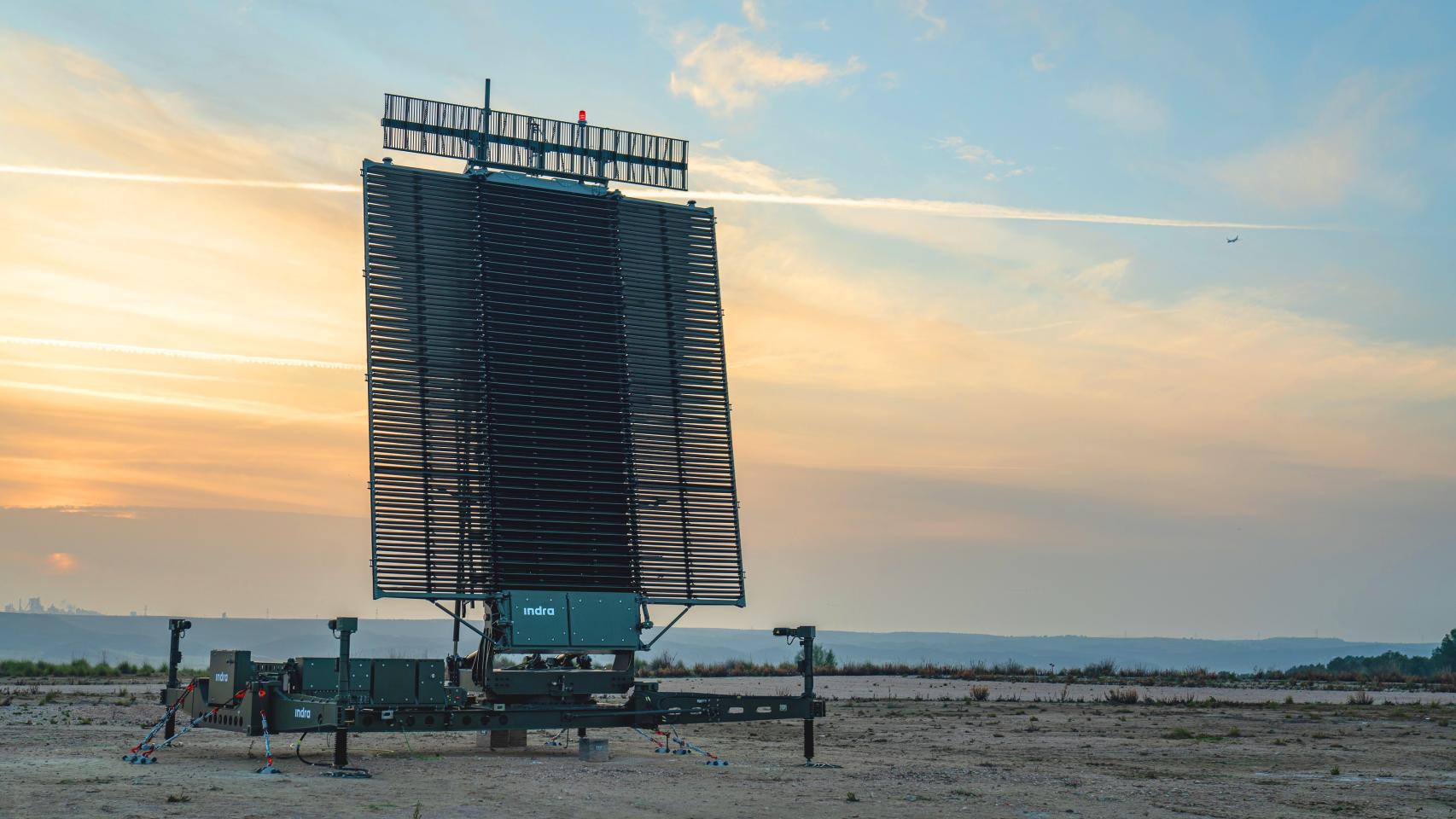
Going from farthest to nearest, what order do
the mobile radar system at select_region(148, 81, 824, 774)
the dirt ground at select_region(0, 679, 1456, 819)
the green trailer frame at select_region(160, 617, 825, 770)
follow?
the mobile radar system at select_region(148, 81, 824, 774) → the green trailer frame at select_region(160, 617, 825, 770) → the dirt ground at select_region(0, 679, 1456, 819)

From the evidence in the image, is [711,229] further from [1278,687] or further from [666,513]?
[1278,687]

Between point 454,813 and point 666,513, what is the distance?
8.63m

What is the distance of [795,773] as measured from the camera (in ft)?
60.0

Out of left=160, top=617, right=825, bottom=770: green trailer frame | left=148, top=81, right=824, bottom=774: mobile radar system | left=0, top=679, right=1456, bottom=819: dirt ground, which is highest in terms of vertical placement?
left=148, top=81, right=824, bottom=774: mobile radar system

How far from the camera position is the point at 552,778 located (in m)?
16.8

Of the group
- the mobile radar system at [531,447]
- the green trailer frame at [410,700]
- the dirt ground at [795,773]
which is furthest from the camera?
the mobile radar system at [531,447]

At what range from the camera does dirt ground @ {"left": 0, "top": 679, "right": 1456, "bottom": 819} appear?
556 inches

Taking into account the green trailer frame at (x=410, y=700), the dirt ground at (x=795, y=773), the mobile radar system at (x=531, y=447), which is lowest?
the dirt ground at (x=795, y=773)

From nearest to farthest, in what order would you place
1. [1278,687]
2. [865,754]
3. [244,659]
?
1. [244,659]
2. [865,754]
3. [1278,687]

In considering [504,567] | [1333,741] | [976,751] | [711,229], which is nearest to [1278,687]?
[1333,741]

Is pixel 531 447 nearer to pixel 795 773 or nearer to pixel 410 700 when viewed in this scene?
pixel 410 700

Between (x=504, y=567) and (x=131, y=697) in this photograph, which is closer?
(x=504, y=567)

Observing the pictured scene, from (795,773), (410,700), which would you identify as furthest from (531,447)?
(795,773)

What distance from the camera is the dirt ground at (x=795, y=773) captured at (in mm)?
14125
